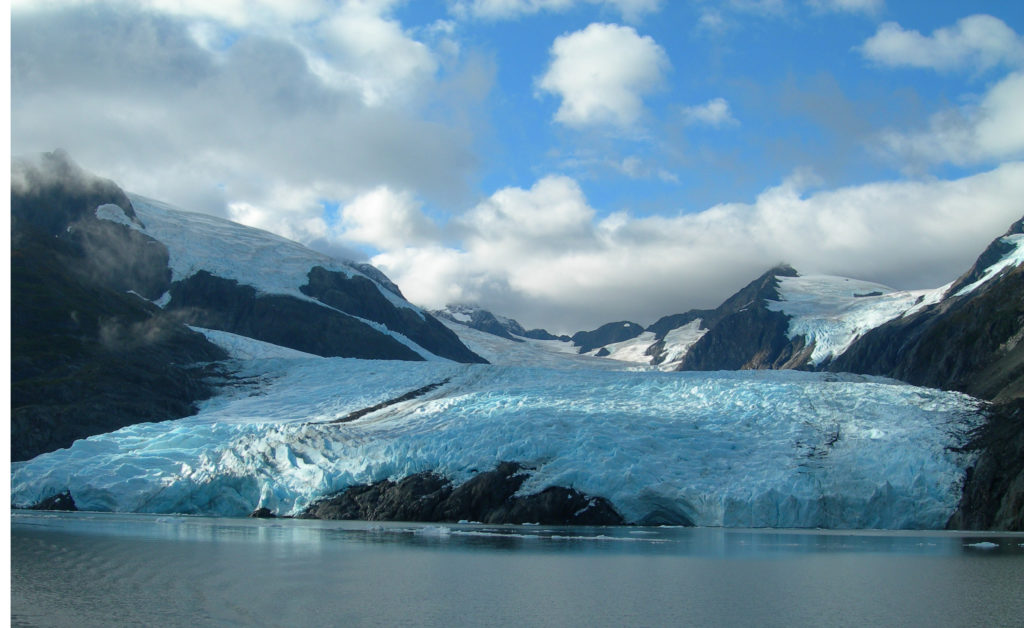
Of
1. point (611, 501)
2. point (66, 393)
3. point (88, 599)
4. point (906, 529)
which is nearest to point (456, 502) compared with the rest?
point (611, 501)

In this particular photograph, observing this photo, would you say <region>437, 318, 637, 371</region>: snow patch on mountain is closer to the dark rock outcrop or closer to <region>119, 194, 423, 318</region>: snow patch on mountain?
<region>119, 194, 423, 318</region>: snow patch on mountain

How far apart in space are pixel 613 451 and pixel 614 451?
0.17 ft

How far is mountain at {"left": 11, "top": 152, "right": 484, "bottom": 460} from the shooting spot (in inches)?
2366

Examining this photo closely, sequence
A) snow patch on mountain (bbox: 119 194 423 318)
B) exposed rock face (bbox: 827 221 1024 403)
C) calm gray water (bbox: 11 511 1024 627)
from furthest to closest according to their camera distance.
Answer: snow patch on mountain (bbox: 119 194 423 318) < exposed rock face (bbox: 827 221 1024 403) < calm gray water (bbox: 11 511 1024 627)

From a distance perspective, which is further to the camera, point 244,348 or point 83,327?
point 244,348

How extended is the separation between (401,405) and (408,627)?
36.8 meters

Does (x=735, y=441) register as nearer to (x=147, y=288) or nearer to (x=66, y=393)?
(x=66, y=393)

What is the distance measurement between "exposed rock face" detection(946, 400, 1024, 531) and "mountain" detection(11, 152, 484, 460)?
47053mm

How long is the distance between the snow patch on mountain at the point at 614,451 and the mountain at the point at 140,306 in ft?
28.1

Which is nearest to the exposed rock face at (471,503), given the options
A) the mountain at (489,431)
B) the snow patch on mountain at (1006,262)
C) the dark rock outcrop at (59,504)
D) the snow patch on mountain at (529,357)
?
the mountain at (489,431)

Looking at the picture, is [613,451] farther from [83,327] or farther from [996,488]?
[83,327]

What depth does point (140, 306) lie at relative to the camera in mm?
83250

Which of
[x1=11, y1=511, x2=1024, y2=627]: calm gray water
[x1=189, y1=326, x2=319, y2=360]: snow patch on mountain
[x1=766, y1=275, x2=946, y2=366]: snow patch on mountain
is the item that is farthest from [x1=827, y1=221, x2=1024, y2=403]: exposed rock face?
[x1=766, y1=275, x2=946, y2=366]: snow patch on mountain

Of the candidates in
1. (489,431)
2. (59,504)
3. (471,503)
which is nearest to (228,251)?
(59,504)
